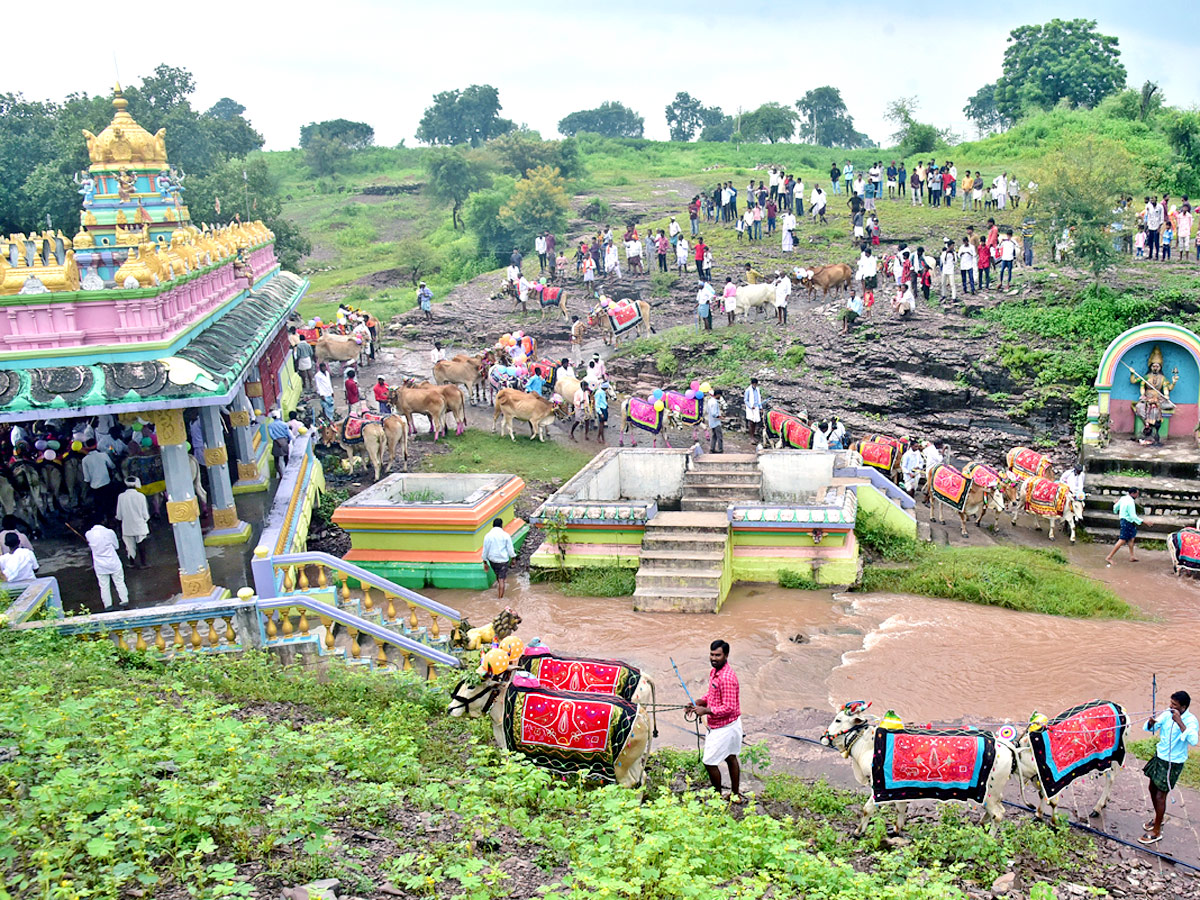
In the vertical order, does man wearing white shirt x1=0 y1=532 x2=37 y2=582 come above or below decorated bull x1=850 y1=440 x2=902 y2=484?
above

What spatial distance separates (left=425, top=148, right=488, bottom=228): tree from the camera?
50.4 meters

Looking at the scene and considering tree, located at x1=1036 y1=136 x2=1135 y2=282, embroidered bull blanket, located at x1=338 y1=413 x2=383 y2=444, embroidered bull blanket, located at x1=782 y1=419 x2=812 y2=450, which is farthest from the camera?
tree, located at x1=1036 y1=136 x2=1135 y2=282

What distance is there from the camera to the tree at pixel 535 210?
38.9m

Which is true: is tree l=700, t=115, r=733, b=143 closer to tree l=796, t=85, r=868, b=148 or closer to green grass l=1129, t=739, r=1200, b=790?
tree l=796, t=85, r=868, b=148

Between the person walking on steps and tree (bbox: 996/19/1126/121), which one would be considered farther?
tree (bbox: 996/19/1126/121)

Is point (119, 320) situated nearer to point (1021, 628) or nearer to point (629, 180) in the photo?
point (1021, 628)

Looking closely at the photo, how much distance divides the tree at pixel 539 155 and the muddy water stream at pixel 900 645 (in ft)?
125

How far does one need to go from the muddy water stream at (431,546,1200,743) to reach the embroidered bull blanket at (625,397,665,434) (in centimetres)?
624

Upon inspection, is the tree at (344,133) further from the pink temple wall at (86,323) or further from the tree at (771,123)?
the pink temple wall at (86,323)

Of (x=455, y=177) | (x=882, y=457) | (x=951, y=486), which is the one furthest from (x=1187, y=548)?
(x=455, y=177)

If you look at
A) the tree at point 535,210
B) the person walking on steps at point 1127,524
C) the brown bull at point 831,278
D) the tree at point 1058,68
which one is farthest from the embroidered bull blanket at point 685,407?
the tree at point 1058,68

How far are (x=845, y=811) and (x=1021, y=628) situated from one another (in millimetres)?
5467

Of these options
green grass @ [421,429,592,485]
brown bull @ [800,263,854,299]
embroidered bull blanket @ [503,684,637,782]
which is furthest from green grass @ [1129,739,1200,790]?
brown bull @ [800,263,854,299]

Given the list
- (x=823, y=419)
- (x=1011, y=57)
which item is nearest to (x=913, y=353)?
(x=823, y=419)
